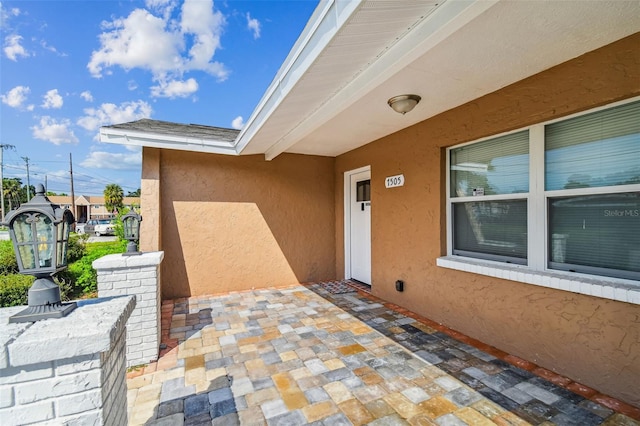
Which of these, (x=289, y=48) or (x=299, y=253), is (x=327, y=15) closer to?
(x=289, y=48)


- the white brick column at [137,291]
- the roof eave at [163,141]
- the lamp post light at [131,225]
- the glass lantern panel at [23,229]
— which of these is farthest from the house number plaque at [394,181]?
the glass lantern panel at [23,229]

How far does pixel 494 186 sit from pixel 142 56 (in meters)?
16.9

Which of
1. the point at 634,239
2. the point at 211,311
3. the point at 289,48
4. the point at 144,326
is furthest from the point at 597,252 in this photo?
the point at 211,311

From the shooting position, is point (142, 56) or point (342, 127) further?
point (142, 56)

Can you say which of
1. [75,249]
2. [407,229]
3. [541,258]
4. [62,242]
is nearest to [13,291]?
[75,249]

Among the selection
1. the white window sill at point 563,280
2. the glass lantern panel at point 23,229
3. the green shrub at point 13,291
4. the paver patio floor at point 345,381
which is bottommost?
the paver patio floor at point 345,381

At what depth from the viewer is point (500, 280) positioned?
3.31 metres

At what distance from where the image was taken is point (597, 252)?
268 centimetres

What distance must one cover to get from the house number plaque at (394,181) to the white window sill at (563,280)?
61.8 inches

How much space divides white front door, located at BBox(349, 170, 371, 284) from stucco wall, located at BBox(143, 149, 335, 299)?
1.94ft

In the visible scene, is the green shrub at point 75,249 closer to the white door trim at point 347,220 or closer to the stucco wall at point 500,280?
the white door trim at point 347,220

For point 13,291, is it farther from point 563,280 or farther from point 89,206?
point 89,206

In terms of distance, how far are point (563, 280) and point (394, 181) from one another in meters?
2.67

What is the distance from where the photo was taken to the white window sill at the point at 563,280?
7.70ft
